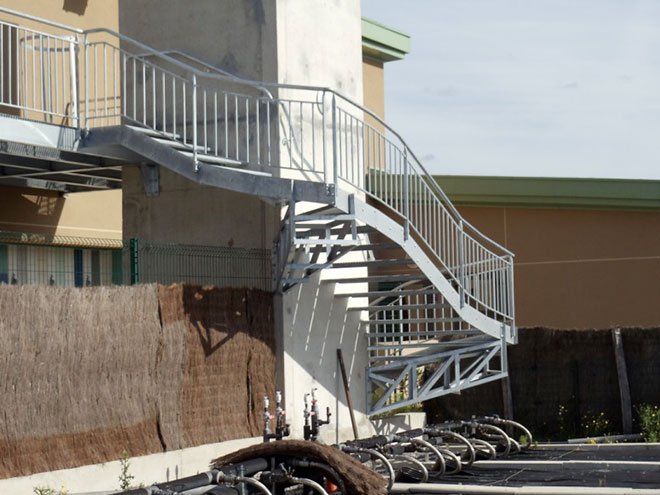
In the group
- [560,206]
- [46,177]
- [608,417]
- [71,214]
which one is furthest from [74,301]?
[560,206]

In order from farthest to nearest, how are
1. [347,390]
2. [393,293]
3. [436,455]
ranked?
[347,390]
[393,293]
[436,455]

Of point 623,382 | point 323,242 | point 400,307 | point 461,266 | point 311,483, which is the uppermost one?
point 323,242

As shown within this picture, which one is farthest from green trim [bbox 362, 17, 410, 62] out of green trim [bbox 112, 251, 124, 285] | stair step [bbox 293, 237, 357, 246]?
stair step [bbox 293, 237, 357, 246]

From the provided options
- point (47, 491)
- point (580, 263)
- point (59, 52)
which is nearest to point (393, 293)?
point (580, 263)

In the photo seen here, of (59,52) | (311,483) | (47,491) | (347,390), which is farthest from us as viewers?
(59,52)

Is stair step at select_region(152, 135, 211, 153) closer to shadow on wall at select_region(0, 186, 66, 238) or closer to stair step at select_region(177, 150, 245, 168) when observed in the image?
stair step at select_region(177, 150, 245, 168)

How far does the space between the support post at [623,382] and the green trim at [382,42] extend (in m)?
9.64

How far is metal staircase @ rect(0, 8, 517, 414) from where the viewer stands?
13.9m

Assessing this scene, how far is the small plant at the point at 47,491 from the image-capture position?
1147cm

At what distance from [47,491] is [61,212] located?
24.8 feet

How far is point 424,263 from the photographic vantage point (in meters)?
15.2

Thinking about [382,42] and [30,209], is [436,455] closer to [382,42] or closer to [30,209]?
[30,209]

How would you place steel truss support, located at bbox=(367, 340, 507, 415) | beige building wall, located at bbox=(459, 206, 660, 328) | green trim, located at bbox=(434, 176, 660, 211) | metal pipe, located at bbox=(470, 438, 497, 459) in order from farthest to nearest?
beige building wall, located at bbox=(459, 206, 660, 328)
green trim, located at bbox=(434, 176, 660, 211)
steel truss support, located at bbox=(367, 340, 507, 415)
metal pipe, located at bbox=(470, 438, 497, 459)

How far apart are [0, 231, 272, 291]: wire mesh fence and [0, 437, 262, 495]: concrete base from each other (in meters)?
2.14
